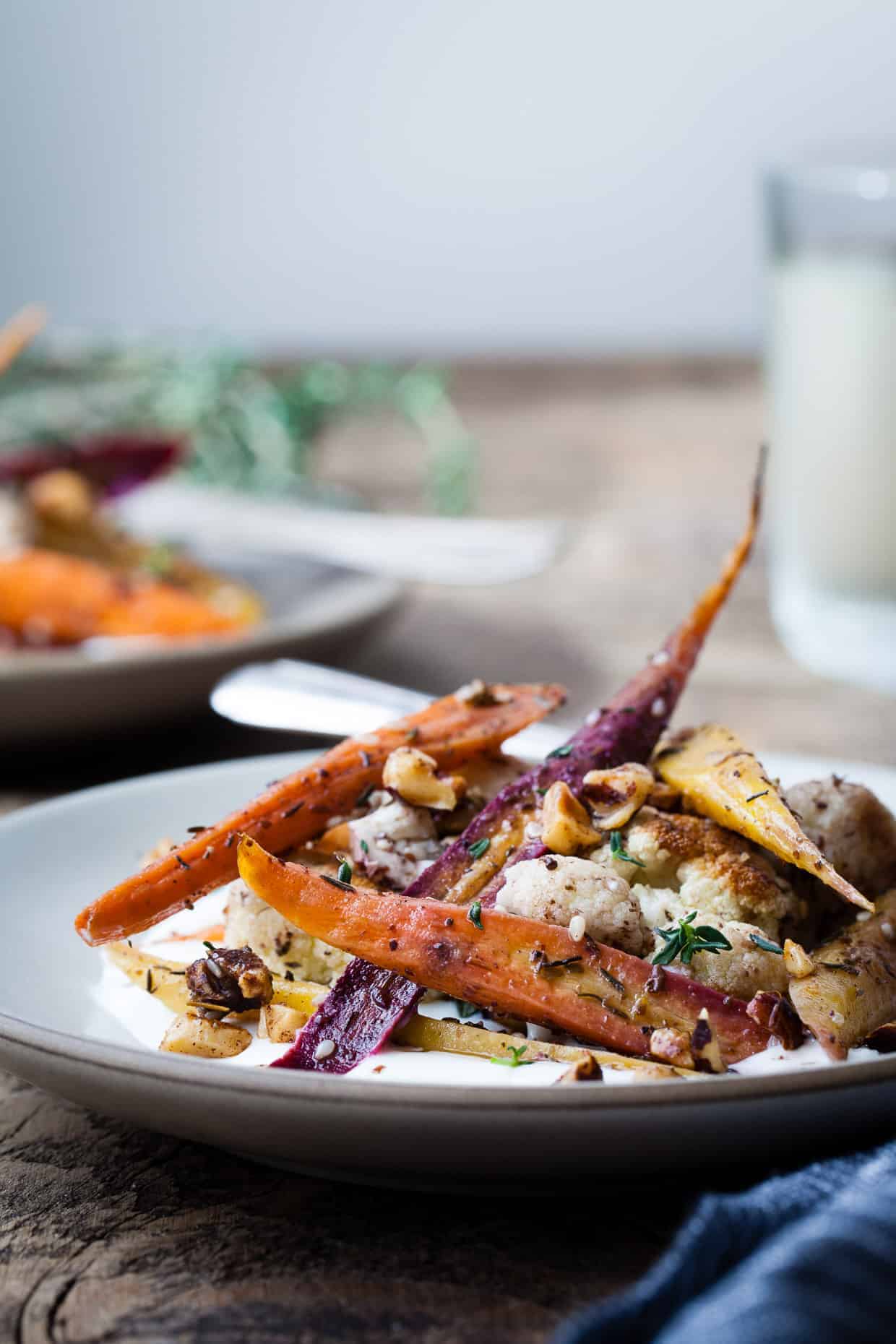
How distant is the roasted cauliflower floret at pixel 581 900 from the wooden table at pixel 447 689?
5.9 inches

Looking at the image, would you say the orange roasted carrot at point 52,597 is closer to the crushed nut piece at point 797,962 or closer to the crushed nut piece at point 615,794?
the crushed nut piece at point 615,794

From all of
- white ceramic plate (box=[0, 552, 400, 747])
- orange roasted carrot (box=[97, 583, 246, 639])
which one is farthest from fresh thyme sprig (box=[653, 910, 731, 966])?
orange roasted carrot (box=[97, 583, 246, 639])

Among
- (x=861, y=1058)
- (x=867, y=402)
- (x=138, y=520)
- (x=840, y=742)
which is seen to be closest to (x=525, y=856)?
(x=861, y=1058)

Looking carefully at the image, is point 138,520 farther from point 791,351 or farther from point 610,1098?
point 610,1098

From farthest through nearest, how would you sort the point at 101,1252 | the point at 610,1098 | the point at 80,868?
the point at 80,868, the point at 101,1252, the point at 610,1098

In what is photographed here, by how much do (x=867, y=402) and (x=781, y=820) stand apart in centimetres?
143

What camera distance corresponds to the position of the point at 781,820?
39.3 inches

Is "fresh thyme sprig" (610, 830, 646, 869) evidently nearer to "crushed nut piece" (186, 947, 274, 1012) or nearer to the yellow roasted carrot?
the yellow roasted carrot

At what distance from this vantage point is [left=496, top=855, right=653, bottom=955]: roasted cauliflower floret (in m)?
0.95

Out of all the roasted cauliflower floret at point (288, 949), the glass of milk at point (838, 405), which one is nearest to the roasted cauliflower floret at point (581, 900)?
the roasted cauliflower floret at point (288, 949)

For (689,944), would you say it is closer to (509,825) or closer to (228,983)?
(509,825)

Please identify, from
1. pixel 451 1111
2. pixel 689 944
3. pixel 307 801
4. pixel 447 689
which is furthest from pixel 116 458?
pixel 451 1111

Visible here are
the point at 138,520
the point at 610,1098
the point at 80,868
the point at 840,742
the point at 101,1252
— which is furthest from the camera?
the point at 138,520

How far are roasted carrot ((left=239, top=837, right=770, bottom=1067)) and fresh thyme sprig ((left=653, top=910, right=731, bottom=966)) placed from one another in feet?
0.09
